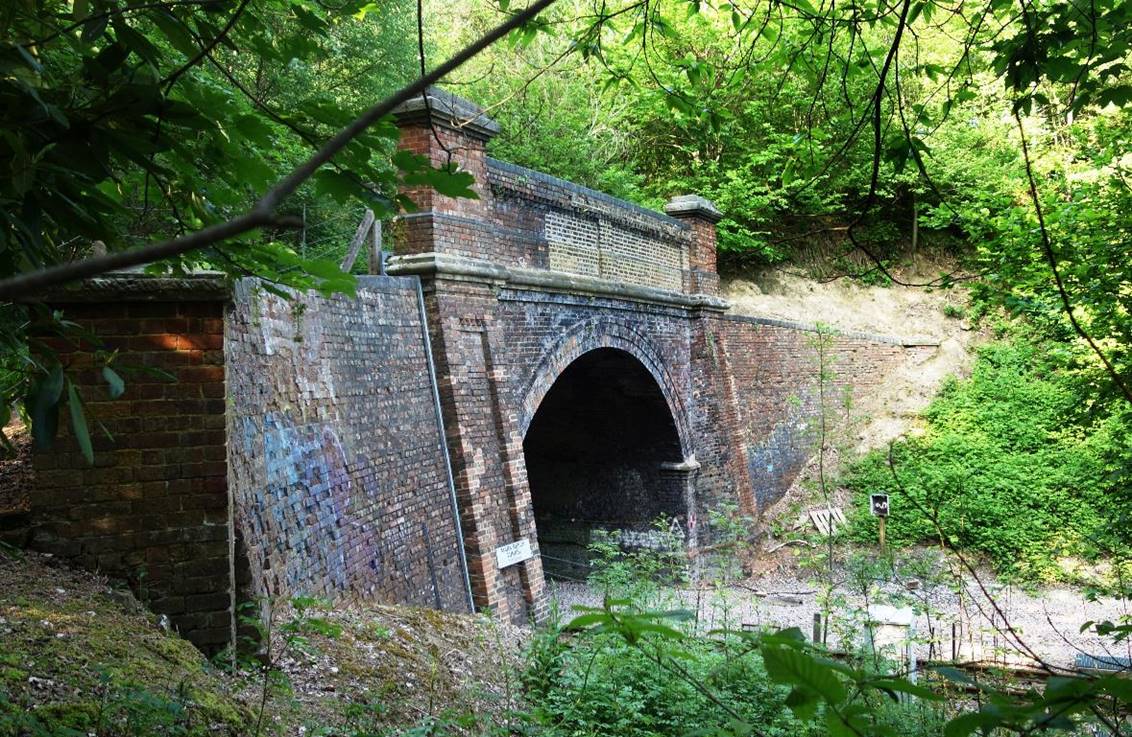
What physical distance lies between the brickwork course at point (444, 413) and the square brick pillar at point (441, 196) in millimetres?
28

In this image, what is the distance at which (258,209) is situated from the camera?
756 mm

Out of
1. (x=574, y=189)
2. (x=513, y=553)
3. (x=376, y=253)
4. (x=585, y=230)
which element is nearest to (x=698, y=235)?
(x=585, y=230)

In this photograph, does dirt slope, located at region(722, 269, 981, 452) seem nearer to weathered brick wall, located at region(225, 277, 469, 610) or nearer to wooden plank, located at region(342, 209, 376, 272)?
wooden plank, located at region(342, 209, 376, 272)

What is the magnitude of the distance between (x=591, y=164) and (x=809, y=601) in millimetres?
9112

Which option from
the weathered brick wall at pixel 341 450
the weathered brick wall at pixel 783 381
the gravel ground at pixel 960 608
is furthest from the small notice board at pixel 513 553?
the weathered brick wall at pixel 783 381

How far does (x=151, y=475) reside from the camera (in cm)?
371

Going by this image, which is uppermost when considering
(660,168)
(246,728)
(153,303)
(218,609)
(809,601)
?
(660,168)

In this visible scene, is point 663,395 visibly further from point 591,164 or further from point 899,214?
point 899,214

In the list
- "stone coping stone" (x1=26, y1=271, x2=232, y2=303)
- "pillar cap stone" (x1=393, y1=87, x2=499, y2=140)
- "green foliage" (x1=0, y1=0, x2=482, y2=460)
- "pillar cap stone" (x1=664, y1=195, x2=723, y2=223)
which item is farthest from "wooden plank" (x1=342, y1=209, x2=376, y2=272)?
"pillar cap stone" (x1=664, y1=195, x2=723, y2=223)

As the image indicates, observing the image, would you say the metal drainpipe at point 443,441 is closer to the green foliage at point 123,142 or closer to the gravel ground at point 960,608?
the gravel ground at point 960,608

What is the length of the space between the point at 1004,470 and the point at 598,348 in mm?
8830

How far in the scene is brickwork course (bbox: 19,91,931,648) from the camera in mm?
3721

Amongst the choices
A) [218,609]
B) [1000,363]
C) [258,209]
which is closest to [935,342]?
[1000,363]

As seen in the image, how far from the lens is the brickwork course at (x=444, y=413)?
146 inches
